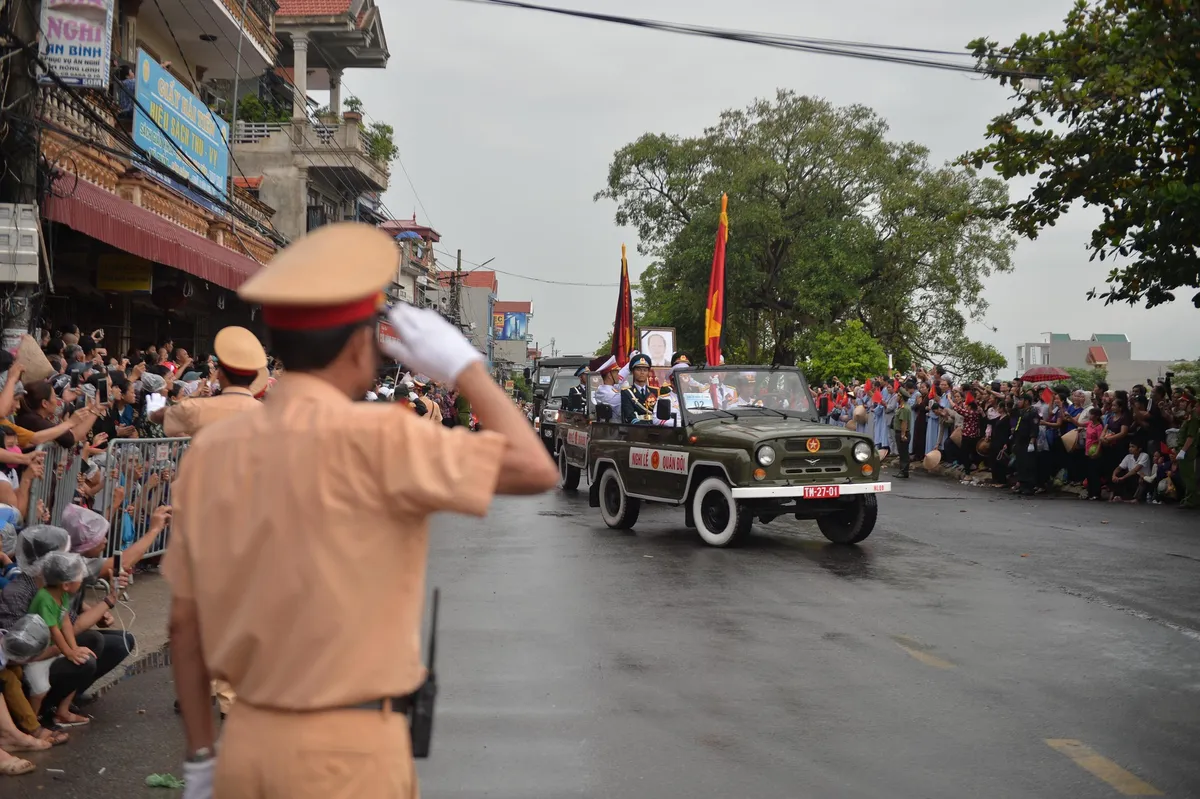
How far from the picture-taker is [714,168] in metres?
48.4

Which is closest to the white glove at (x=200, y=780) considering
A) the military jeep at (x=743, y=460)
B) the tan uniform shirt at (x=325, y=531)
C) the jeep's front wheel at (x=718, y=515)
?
the tan uniform shirt at (x=325, y=531)

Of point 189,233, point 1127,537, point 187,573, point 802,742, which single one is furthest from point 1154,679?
point 189,233

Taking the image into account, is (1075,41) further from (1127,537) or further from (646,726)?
(646,726)

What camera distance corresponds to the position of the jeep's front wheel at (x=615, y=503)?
1456 cm

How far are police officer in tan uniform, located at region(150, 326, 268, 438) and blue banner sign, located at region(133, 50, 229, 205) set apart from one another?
38.9ft

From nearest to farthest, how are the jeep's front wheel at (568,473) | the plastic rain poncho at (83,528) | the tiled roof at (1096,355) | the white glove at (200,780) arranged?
the white glove at (200,780), the plastic rain poncho at (83,528), the jeep's front wheel at (568,473), the tiled roof at (1096,355)

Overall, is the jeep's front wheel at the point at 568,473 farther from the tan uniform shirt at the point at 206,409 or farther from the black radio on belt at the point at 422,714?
the black radio on belt at the point at 422,714

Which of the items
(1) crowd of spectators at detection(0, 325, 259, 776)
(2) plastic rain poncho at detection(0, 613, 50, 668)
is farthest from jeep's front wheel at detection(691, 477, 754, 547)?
(2) plastic rain poncho at detection(0, 613, 50, 668)

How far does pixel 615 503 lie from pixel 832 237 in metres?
31.7

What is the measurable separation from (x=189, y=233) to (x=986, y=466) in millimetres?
15937

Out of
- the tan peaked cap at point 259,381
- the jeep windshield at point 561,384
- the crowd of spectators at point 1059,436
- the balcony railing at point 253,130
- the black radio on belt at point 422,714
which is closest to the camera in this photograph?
the black radio on belt at point 422,714

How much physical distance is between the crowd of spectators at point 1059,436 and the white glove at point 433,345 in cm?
1572

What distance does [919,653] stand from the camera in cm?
778

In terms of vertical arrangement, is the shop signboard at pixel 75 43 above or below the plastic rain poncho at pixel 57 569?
above
